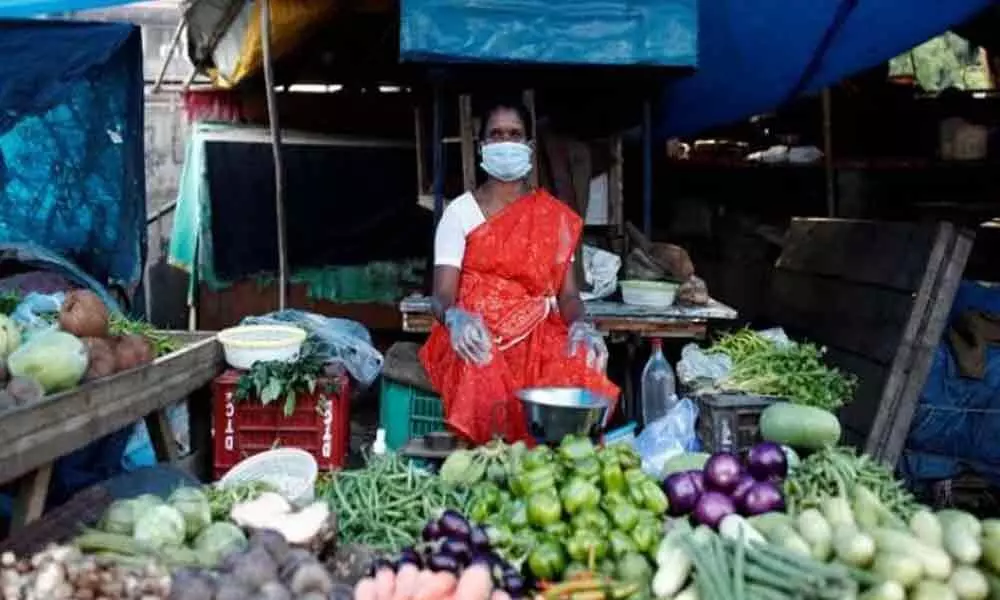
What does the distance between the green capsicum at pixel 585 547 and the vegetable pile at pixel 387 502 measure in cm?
46

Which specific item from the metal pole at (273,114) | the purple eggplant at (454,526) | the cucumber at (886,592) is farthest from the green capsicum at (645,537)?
the metal pole at (273,114)

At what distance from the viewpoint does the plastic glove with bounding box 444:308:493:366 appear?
4.38m

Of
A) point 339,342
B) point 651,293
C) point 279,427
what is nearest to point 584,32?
point 651,293

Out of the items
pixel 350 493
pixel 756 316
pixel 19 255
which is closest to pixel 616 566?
pixel 350 493

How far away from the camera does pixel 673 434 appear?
186 inches

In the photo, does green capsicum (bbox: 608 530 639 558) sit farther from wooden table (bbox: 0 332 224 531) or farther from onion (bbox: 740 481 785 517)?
wooden table (bbox: 0 332 224 531)

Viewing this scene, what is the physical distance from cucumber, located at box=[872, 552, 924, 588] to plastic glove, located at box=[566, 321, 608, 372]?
1.92m

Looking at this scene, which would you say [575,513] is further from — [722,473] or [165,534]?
[165,534]

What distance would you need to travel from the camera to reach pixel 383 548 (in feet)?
10.6

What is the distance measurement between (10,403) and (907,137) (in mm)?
7508

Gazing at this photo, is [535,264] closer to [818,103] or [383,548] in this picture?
[383,548]

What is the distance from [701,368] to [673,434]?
662 mm

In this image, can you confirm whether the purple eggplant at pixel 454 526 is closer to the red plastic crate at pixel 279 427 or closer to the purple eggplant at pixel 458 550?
the purple eggplant at pixel 458 550

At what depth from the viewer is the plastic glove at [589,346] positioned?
14.9ft
